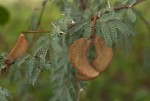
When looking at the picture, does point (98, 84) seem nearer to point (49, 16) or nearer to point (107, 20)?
point (49, 16)

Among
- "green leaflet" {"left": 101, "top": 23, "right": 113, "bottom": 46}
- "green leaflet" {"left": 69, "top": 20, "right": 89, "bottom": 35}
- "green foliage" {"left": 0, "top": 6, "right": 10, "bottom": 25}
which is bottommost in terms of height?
"green leaflet" {"left": 101, "top": 23, "right": 113, "bottom": 46}

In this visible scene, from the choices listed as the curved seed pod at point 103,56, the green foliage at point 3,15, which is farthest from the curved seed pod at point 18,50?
the green foliage at point 3,15

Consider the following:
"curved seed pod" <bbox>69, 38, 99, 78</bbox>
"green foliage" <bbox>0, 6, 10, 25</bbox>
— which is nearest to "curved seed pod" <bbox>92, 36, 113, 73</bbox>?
"curved seed pod" <bbox>69, 38, 99, 78</bbox>

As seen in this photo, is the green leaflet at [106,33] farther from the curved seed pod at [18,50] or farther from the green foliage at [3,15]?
the green foliage at [3,15]

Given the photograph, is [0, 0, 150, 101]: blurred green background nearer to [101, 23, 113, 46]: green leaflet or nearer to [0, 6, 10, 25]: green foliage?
[0, 6, 10, 25]: green foliage

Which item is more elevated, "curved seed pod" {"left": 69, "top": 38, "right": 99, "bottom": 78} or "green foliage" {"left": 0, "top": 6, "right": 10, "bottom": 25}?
"green foliage" {"left": 0, "top": 6, "right": 10, "bottom": 25}

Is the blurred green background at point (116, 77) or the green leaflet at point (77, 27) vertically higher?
the green leaflet at point (77, 27)

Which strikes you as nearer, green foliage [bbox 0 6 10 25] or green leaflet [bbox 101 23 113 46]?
green leaflet [bbox 101 23 113 46]

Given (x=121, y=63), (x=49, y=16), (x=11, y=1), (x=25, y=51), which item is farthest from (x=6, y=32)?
(x=25, y=51)

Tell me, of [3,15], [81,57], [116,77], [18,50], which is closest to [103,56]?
[81,57]
